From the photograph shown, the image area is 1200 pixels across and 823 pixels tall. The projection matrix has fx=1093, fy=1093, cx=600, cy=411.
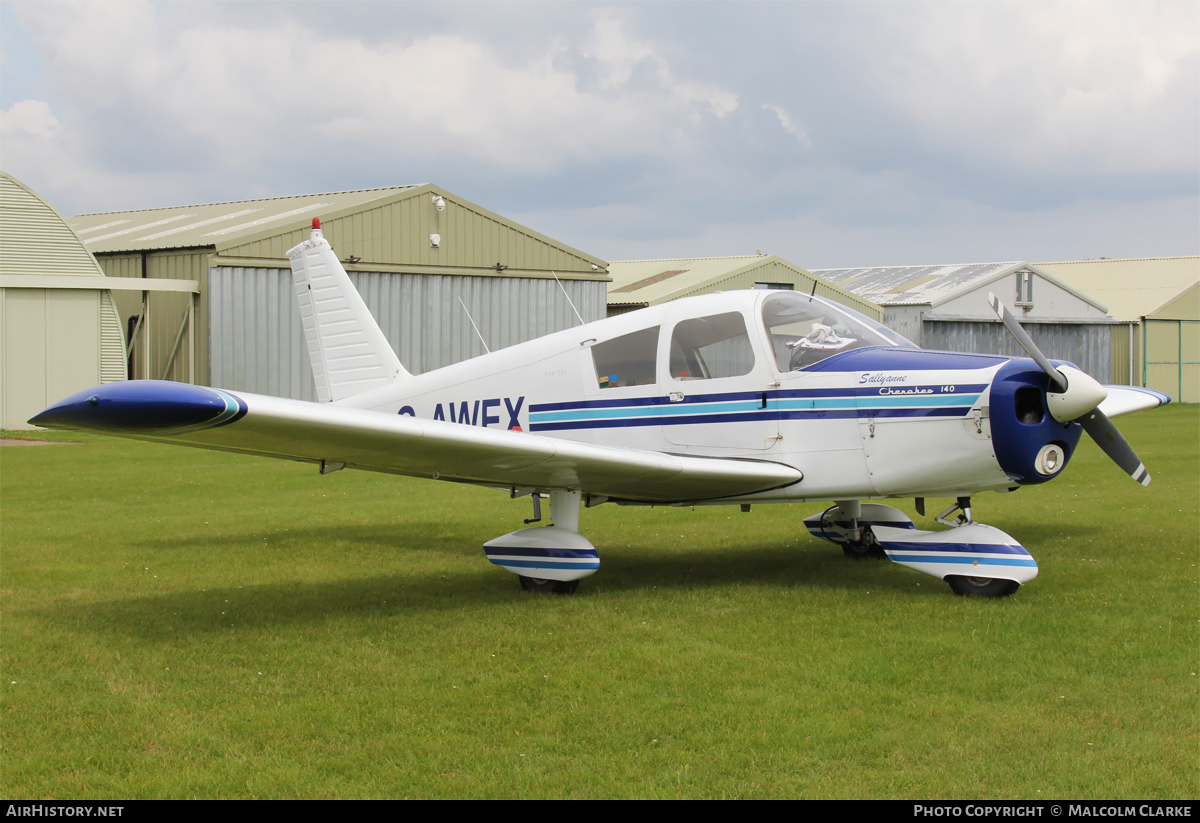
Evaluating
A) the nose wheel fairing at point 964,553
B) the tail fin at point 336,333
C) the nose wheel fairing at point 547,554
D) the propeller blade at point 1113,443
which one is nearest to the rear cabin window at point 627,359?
the nose wheel fairing at point 547,554

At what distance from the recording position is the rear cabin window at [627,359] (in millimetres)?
8273

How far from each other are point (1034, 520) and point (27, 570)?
31.2 feet

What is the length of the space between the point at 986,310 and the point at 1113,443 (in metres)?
32.8

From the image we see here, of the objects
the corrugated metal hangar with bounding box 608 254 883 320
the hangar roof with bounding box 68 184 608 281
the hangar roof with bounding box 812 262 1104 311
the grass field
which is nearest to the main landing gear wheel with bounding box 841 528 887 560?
the grass field

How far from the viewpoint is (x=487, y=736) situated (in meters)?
4.78

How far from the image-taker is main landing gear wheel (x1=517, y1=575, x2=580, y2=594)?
7.87 meters

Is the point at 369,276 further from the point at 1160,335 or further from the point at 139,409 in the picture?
the point at 1160,335

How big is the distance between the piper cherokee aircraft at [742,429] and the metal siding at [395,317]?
16.2 metres

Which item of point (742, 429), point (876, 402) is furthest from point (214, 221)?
point (876, 402)

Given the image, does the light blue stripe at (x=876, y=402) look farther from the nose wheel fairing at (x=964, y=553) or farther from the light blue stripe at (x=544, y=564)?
the light blue stripe at (x=544, y=564)

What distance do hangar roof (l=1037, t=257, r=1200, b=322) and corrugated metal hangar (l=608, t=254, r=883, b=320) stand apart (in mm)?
13276

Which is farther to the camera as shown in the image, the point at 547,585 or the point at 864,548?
the point at 864,548

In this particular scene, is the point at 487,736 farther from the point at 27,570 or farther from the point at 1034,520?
the point at 1034,520

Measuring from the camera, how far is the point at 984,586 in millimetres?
7352
